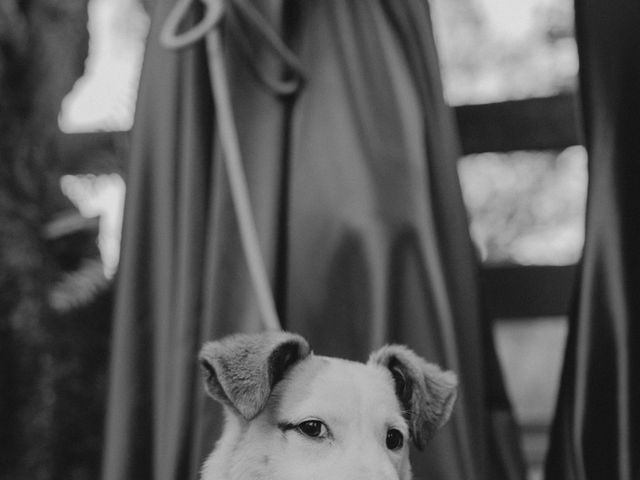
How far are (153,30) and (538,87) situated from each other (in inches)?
42.4

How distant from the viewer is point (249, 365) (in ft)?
1.25

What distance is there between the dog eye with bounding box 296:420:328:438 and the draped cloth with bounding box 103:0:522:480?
0.48ft

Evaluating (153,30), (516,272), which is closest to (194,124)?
(153,30)

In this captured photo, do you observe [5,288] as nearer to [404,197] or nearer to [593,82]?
[404,197]

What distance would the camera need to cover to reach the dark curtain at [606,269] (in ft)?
1.77

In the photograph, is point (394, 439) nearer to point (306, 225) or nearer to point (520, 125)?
point (306, 225)

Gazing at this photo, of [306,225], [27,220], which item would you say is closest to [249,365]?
[306,225]

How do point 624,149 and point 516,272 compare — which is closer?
point 624,149

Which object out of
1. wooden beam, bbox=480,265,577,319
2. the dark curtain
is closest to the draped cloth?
the dark curtain

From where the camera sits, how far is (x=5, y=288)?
76 cm

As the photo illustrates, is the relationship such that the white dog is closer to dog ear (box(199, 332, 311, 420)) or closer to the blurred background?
dog ear (box(199, 332, 311, 420))

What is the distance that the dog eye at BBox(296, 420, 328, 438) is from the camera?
1.24 feet

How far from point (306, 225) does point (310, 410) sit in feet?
0.66

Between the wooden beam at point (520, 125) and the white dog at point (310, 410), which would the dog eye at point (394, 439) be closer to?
the white dog at point (310, 410)
